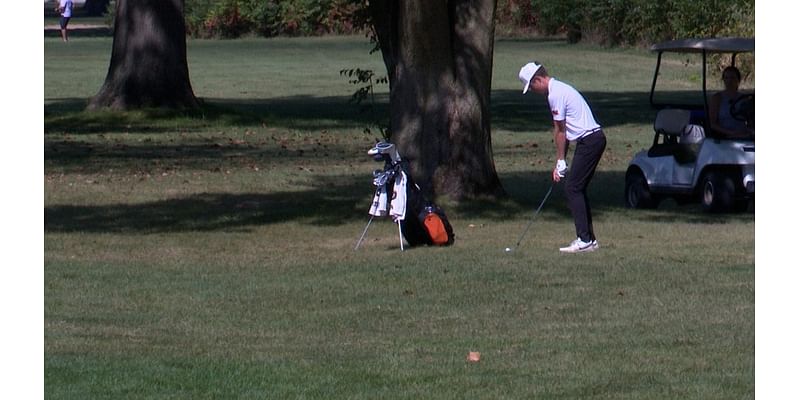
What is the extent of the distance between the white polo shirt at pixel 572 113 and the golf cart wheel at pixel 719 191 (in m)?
3.22

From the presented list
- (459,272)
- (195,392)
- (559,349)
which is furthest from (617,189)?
(195,392)

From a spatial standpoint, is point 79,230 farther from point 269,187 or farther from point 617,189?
point 617,189

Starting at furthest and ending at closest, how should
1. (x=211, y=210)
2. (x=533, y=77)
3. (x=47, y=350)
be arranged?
(x=211, y=210) → (x=533, y=77) → (x=47, y=350)

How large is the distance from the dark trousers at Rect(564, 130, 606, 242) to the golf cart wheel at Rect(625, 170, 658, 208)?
378 centimetres

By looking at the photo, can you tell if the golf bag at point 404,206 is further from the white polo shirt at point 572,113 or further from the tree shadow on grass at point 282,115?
the tree shadow on grass at point 282,115

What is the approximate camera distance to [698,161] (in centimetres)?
1583

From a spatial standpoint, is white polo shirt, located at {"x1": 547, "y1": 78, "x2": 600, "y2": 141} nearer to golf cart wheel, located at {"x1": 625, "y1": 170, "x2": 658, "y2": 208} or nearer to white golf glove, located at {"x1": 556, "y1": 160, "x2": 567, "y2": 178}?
white golf glove, located at {"x1": 556, "y1": 160, "x2": 567, "y2": 178}

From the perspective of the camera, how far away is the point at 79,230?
1446 cm

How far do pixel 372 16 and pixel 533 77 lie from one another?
390 cm

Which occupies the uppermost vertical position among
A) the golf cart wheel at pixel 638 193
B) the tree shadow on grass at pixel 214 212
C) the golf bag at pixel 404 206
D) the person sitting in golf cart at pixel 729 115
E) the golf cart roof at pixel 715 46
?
the golf cart roof at pixel 715 46

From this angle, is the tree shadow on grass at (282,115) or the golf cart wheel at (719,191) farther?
the tree shadow on grass at (282,115)

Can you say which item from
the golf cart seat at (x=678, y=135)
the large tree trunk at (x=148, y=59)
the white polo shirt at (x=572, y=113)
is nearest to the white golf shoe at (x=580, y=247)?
the white polo shirt at (x=572, y=113)

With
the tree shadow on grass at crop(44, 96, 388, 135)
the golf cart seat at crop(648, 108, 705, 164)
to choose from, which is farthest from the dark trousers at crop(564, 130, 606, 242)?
the tree shadow on grass at crop(44, 96, 388, 135)

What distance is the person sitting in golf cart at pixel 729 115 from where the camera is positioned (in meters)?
15.7
